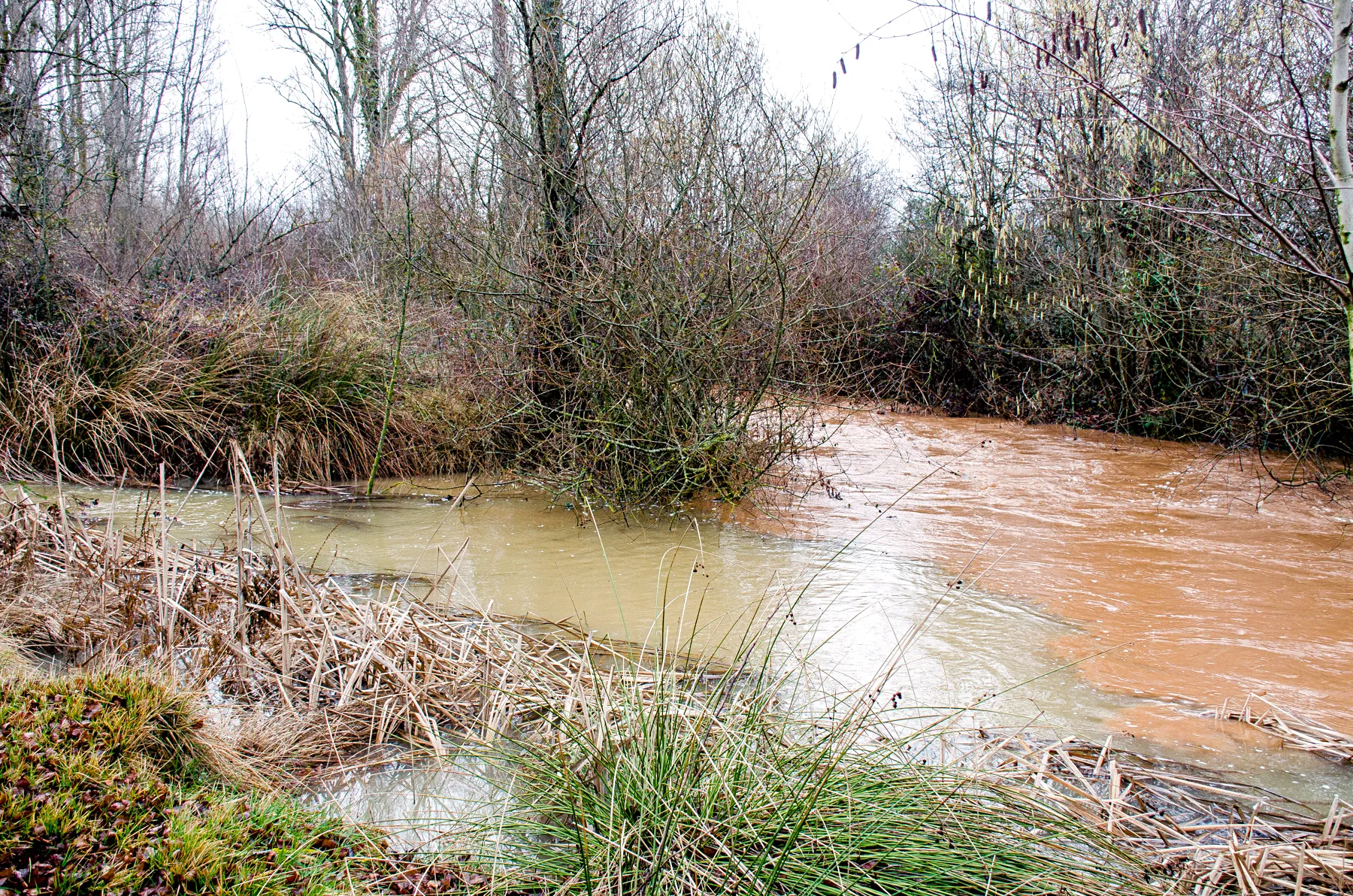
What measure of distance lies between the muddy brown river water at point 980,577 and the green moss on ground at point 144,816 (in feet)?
1.52

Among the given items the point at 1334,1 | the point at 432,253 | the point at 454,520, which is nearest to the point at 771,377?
the point at 454,520

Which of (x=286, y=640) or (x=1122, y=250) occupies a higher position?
Answer: (x=1122, y=250)

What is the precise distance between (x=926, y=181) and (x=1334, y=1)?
13699 millimetres

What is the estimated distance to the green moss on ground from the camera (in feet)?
6.52

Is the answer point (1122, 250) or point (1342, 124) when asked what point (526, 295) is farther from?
point (1122, 250)

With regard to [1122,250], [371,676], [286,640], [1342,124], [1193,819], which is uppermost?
[1122,250]

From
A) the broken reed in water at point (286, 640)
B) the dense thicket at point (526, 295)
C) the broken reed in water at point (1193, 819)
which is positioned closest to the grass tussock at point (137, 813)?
the broken reed in water at point (286, 640)

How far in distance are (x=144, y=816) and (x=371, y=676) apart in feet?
4.56

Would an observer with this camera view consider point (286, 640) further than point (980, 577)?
No

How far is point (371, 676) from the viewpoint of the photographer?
3.57m

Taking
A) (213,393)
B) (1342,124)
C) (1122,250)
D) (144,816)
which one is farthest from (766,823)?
(1122,250)

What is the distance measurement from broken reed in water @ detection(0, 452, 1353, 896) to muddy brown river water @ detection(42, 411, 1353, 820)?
27cm

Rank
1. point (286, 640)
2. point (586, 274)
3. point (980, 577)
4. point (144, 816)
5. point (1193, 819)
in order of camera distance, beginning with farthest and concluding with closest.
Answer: point (586, 274), point (980, 577), point (286, 640), point (1193, 819), point (144, 816)

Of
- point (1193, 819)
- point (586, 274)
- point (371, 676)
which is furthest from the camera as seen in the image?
point (586, 274)
